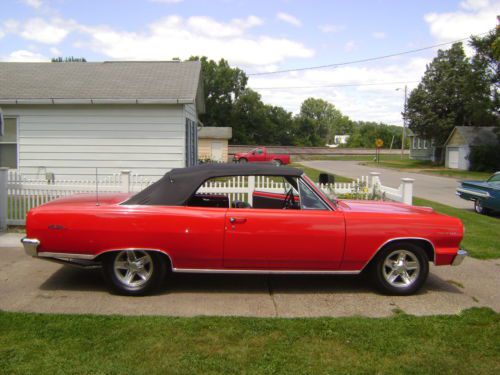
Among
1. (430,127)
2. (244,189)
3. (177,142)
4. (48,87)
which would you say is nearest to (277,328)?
(244,189)

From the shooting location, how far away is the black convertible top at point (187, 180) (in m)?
5.30

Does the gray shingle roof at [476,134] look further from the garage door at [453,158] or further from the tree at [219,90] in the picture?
the tree at [219,90]

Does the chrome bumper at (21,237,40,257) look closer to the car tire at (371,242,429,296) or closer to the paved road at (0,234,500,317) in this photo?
the paved road at (0,234,500,317)

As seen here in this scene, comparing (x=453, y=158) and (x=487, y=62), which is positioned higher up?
→ (x=487, y=62)

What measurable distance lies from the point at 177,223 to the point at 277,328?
1577 millimetres

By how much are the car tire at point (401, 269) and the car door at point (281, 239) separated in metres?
0.53

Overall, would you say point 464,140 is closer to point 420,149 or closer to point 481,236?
point 420,149

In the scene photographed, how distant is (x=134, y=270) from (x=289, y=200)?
1.95m

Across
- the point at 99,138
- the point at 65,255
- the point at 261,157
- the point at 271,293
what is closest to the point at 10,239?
the point at 65,255

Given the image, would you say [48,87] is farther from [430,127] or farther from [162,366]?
[430,127]

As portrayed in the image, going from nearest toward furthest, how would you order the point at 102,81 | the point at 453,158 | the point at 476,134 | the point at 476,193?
the point at 476,193 < the point at 102,81 < the point at 476,134 < the point at 453,158

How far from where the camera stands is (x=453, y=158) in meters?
43.3

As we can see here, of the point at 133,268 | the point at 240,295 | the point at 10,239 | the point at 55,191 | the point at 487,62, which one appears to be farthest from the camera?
the point at 487,62

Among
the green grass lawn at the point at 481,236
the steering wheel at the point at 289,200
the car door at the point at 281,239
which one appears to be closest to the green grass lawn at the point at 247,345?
the car door at the point at 281,239
